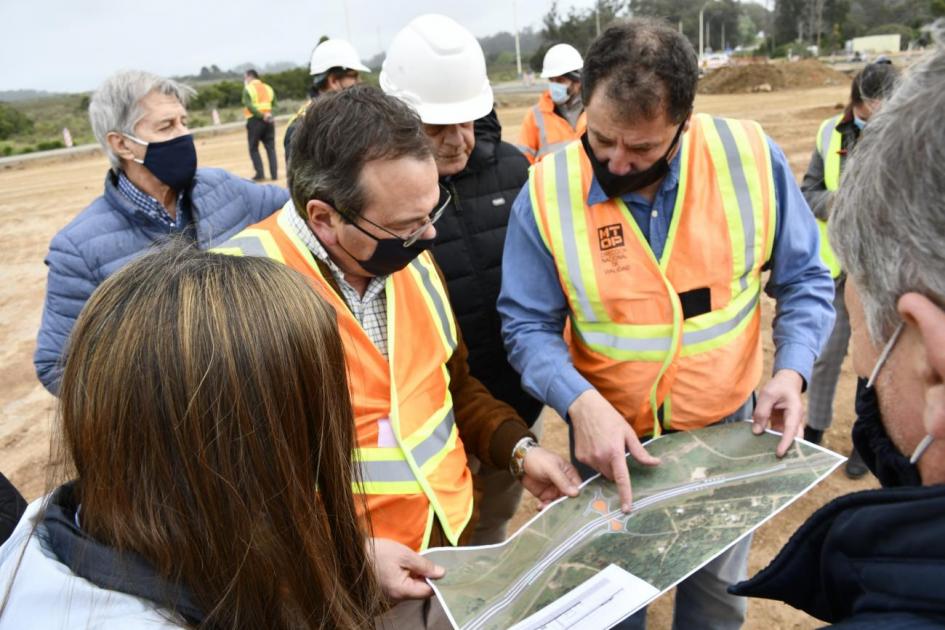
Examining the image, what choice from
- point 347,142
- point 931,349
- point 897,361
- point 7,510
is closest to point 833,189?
point 347,142

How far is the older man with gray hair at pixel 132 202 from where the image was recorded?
2.60 m

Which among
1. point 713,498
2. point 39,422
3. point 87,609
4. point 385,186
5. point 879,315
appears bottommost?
point 39,422

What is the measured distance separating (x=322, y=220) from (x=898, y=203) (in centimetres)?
147

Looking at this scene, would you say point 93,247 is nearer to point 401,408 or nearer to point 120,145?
point 120,145

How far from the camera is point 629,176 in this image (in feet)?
7.06

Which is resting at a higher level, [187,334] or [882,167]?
[882,167]

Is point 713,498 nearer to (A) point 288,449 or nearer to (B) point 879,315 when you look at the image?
(B) point 879,315

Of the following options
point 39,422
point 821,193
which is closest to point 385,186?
point 821,193

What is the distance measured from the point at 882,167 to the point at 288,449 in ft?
3.26

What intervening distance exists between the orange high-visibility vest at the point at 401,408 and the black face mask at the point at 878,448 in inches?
43.5

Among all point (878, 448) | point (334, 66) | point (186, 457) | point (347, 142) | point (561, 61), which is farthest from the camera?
point (561, 61)

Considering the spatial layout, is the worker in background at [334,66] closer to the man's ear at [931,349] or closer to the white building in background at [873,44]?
the man's ear at [931,349]

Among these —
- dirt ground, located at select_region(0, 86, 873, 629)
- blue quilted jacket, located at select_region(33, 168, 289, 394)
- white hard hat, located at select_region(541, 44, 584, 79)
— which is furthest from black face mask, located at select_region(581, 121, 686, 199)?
white hard hat, located at select_region(541, 44, 584, 79)

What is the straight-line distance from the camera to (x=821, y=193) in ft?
12.8
